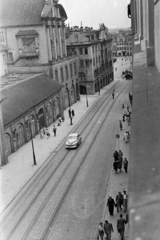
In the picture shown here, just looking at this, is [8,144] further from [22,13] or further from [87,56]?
[87,56]

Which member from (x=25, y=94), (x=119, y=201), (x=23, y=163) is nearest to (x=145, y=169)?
(x=119, y=201)

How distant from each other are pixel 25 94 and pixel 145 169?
1439 inches

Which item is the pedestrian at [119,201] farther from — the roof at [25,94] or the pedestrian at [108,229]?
the roof at [25,94]

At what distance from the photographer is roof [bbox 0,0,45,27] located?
158ft

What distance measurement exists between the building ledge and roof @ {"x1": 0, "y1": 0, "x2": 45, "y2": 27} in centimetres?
4466

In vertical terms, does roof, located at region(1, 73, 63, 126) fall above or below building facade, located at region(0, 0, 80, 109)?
below

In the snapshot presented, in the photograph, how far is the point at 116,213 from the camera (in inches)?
695

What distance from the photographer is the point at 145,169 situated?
9.48ft

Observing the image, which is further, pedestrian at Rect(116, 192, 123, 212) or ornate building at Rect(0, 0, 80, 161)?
ornate building at Rect(0, 0, 80, 161)

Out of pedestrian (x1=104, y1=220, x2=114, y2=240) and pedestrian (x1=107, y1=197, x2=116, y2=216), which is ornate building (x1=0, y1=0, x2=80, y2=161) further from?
pedestrian (x1=104, y1=220, x2=114, y2=240)

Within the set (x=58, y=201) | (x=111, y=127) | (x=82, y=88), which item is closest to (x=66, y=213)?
(x=58, y=201)

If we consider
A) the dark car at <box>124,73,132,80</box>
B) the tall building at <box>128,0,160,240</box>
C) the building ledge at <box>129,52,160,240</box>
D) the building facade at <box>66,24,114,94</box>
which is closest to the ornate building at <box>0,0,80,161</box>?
the building facade at <box>66,24,114,94</box>

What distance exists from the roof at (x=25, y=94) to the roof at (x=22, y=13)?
8.33m

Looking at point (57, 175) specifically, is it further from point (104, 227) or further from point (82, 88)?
point (82, 88)
